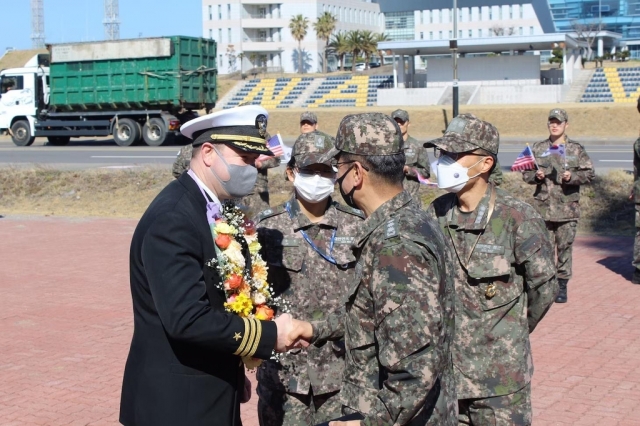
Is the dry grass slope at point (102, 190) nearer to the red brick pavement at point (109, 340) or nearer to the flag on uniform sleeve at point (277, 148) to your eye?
the red brick pavement at point (109, 340)

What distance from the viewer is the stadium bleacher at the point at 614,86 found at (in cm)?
4188

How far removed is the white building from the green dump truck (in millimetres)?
62329

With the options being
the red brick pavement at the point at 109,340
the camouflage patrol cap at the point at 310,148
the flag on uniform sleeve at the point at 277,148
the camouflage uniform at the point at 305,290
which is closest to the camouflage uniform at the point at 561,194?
the red brick pavement at the point at 109,340

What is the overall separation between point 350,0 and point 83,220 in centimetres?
9723

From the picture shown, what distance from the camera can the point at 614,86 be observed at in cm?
4419

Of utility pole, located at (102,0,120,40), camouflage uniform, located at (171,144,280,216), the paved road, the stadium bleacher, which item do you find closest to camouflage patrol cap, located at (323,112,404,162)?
camouflage uniform, located at (171,144,280,216)

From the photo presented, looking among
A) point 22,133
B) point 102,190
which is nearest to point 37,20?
point 22,133

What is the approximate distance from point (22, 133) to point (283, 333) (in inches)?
1253

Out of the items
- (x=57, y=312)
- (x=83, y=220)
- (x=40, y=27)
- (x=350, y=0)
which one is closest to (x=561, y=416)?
(x=57, y=312)

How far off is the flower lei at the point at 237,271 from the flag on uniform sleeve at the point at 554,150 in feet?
20.0

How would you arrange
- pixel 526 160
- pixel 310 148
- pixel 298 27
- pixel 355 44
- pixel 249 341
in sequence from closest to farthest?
pixel 249 341, pixel 310 148, pixel 526 160, pixel 355 44, pixel 298 27

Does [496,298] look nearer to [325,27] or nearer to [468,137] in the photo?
[468,137]

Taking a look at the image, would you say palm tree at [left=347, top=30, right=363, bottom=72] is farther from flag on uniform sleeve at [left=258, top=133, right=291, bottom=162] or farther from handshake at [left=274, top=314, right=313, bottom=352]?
handshake at [left=274, top=314, right=313, bottom=352]

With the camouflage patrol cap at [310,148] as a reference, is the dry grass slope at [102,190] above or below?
below
